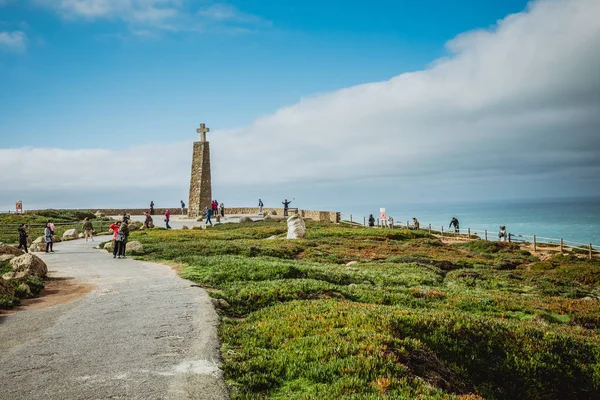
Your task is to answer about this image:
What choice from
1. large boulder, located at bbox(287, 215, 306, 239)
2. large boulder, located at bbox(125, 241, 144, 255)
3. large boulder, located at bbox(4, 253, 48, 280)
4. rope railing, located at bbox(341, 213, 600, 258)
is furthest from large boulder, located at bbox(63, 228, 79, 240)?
rope railing, located at bbox(341, 213, 600, 258)

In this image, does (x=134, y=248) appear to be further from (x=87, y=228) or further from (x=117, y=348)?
(x=117, y=348)

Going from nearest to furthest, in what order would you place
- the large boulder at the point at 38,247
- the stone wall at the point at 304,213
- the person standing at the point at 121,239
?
the person standing at the point at 121,239 → the large boulder at the point at 38,247 → the stone wall at the point at 304,213

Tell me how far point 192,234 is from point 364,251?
15.4m

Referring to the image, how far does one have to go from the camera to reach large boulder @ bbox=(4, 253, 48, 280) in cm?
1637

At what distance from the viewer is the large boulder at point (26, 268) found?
16372mm

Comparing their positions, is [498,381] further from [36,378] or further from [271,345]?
[36,378]

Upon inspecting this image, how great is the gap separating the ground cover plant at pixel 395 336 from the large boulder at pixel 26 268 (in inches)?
218

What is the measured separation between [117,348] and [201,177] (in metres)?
53.9

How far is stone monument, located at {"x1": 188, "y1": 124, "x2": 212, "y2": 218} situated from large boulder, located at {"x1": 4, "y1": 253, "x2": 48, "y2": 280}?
43.7 meters

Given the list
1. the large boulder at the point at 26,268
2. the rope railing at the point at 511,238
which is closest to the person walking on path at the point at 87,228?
the large boulder at the point at 26,268

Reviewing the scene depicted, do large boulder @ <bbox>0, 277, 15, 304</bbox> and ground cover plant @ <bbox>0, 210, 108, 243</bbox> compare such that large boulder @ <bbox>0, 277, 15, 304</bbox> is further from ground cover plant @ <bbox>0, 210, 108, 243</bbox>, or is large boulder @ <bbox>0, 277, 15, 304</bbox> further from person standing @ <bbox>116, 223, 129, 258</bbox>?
ground cover plant @ <bbox>0, 210, 108, 243</bbox>

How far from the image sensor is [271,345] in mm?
9086

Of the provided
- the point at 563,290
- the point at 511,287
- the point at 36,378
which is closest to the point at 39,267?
the point at 36,378

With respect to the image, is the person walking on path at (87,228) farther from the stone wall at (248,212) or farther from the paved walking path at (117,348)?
the stone wall at (248,212)
